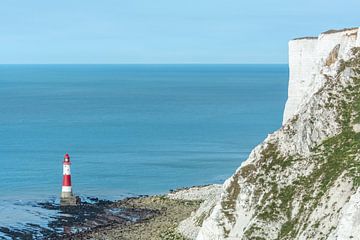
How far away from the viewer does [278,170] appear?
46094 mm

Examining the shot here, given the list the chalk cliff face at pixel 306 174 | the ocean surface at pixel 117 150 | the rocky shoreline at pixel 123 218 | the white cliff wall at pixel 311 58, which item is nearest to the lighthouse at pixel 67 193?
the rocky shoreline at pixel 123 218

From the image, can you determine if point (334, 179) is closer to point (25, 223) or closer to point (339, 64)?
point (339, 64)

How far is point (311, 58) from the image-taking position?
60.1 metres

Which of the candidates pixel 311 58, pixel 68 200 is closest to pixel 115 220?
pixel 68 200

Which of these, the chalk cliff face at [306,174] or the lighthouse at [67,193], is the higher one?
the chalk cliff face at [306,174]

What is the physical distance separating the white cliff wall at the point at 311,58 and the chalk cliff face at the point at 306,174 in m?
0.33

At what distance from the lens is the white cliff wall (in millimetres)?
52500

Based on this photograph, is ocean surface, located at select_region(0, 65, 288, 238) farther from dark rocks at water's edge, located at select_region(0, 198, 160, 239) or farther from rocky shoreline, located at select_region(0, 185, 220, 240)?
rocky shoreline, located at select_region(0, 185, 220, 240)

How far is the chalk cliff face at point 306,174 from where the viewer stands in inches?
1640

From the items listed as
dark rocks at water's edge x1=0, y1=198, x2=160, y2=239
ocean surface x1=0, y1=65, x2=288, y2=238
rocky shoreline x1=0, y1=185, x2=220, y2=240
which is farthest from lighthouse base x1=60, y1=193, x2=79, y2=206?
ocean surface x1=0, y1=65, x2=288, y2=238

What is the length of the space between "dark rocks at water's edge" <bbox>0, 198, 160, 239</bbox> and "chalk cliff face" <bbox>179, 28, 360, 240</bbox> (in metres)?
22.1

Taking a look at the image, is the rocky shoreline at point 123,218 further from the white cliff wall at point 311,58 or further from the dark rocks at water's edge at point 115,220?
the white cliff wall at point 311,58

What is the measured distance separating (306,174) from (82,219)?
31.8m

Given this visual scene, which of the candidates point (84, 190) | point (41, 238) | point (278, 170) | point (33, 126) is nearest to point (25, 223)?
point (41, 238)
